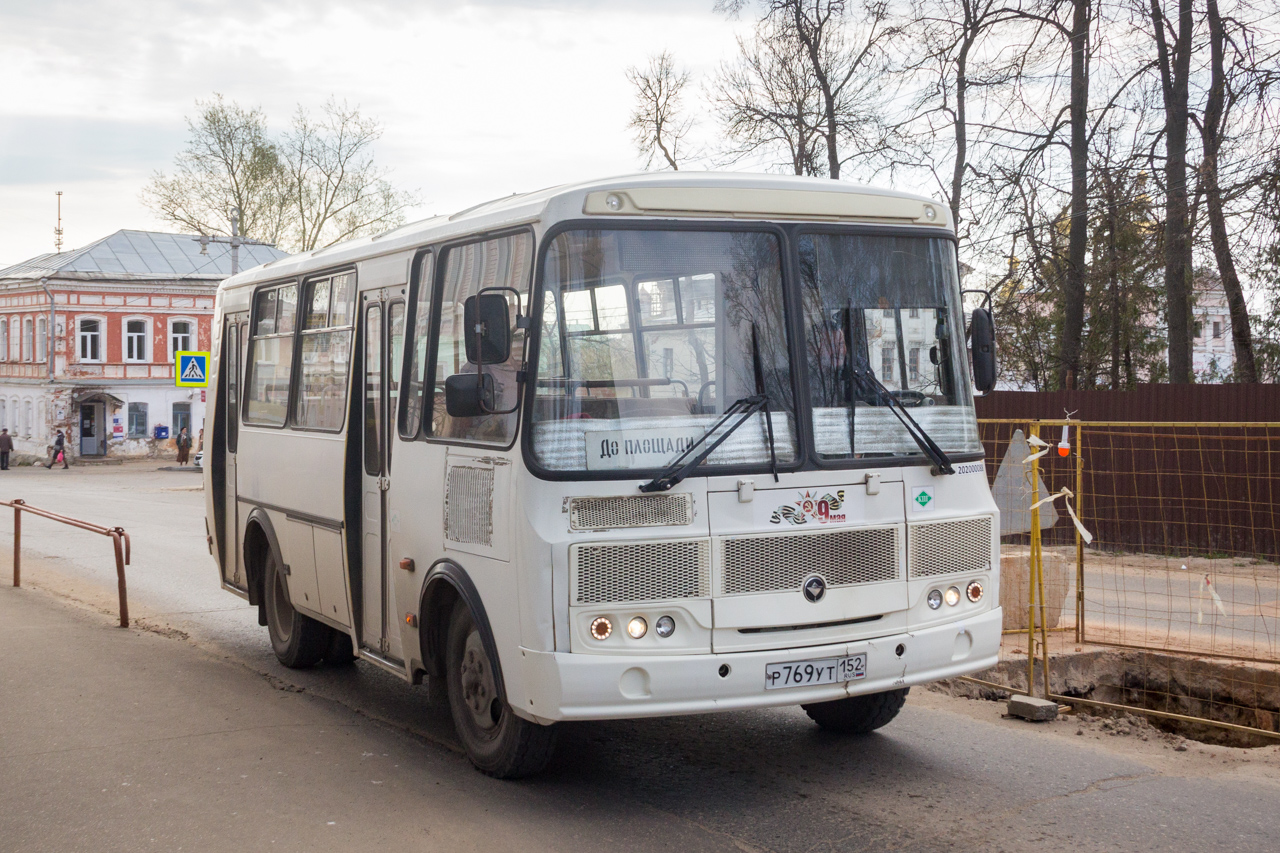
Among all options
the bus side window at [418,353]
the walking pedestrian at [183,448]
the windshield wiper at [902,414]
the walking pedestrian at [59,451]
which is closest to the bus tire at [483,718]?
the bus side window at [418,353]

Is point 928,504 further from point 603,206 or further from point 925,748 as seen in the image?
point 603,206

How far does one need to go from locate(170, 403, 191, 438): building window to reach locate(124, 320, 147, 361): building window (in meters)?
2.47

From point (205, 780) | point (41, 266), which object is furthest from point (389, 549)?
point (41, 266)

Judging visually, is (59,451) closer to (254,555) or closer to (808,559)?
(254,555)

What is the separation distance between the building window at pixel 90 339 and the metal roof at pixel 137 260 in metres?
1.90

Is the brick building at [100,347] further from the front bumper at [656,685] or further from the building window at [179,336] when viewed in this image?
the front bumper at [656,685]

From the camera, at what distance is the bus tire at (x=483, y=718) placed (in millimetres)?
6051

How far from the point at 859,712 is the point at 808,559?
→ 5.50 feet

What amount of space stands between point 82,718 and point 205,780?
1.77 metres

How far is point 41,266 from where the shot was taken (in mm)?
56375

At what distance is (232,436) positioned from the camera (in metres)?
10.2

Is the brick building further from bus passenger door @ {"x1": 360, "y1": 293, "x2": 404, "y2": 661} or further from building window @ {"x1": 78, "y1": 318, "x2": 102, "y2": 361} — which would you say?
bus passenger door @ {"x1": 360, "y1": 293, "x2": 404, "y2": 661}

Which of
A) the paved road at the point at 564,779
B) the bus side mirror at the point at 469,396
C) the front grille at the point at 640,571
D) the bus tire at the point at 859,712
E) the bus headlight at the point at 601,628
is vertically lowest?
the paved road at the point at 564,779

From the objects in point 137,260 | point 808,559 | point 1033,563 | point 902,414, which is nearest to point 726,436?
point 808,559
